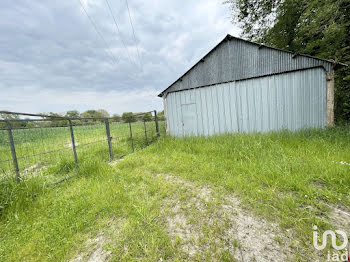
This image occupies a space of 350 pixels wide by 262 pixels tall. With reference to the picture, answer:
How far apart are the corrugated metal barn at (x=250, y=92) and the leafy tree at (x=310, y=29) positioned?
4.88 ft

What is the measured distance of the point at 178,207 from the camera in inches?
78.6

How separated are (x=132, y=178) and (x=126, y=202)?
0.79 meters

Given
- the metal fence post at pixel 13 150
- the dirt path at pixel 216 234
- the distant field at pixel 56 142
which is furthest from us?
the distant field at pixel 56 142

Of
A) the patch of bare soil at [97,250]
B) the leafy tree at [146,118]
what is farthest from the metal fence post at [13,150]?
the leafy tree at [146,118]

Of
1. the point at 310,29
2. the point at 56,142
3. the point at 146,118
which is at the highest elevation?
the point at 310,29

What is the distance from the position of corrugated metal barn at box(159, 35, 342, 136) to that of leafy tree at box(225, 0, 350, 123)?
1486 millimetres

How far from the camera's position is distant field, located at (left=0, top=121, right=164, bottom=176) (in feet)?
8.46

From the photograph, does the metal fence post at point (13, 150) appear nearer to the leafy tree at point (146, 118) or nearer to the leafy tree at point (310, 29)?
the leafy tree at point (146, 118)

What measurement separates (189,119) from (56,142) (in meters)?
5.15

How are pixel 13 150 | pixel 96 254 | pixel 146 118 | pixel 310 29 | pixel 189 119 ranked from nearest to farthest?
pixel 96 254 → pixel 13 150 → pixel 310 29 → pixel 146 118 → pixel 189 119

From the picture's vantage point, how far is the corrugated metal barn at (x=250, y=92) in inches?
179

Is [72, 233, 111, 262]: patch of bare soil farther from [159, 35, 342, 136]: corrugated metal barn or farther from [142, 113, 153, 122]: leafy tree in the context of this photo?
[159, 35, 342, 136]: corrugated metal barn

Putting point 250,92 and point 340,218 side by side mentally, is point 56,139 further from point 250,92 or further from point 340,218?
point 250,92

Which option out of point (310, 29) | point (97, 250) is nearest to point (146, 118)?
point (97, 250)
